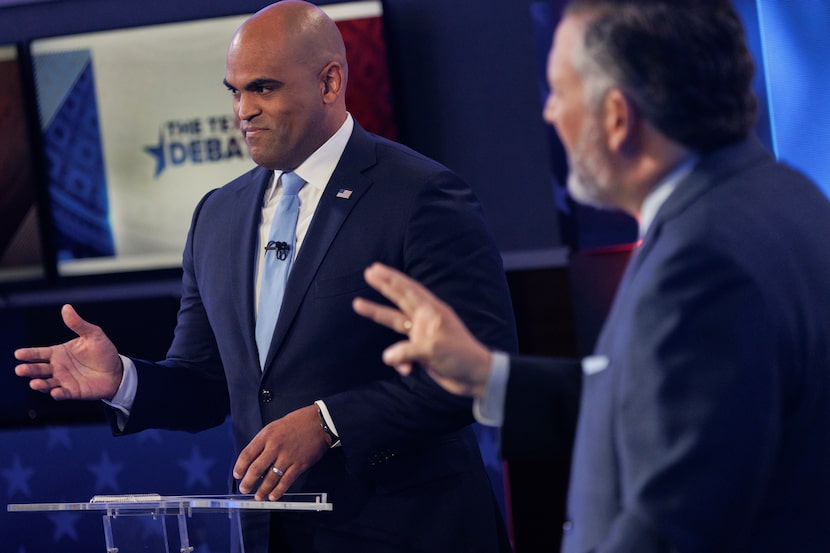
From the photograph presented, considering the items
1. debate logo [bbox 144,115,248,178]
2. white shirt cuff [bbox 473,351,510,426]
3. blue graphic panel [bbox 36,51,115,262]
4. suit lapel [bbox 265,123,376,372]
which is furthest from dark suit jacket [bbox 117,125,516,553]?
blue graphic panel [bbox 36,51,115,262]

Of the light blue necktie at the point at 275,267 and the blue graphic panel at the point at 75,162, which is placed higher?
the blue graphic panel at the point at 75,162

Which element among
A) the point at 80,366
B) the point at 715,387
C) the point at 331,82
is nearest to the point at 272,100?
the point at 331,82

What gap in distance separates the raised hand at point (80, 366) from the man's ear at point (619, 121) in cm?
123

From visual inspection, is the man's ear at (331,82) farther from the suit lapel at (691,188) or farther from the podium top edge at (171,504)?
the suit lapel at (691,188)

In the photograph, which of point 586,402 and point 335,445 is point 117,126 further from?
point 586,402

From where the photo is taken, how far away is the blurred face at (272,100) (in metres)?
2.33

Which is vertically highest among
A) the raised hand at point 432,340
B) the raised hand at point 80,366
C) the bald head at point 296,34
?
the bald head at point 296,34

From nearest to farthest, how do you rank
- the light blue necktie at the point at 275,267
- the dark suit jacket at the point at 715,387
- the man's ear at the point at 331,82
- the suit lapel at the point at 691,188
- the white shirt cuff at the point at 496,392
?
the dark suit jacket at the point at 715,387 → the suit lapel at the point at 691,188 → the white shirt cuff at the point at 496,392 → the light blue necktie at the point at 275,267 → the man's ear at the point at 331,82

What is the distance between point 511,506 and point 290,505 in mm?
1906

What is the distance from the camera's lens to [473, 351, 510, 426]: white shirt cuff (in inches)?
56.5

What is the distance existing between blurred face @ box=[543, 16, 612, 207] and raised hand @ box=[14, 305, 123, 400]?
45.6 inches

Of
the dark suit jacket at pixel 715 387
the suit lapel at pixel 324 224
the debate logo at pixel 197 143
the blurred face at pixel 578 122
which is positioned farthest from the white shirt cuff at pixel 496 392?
the debate logo at pixel 197 143

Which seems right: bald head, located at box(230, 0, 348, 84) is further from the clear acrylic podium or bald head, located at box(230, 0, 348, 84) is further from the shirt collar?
the shirt collar

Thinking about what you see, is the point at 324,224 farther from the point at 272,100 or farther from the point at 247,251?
the point at 272,100
